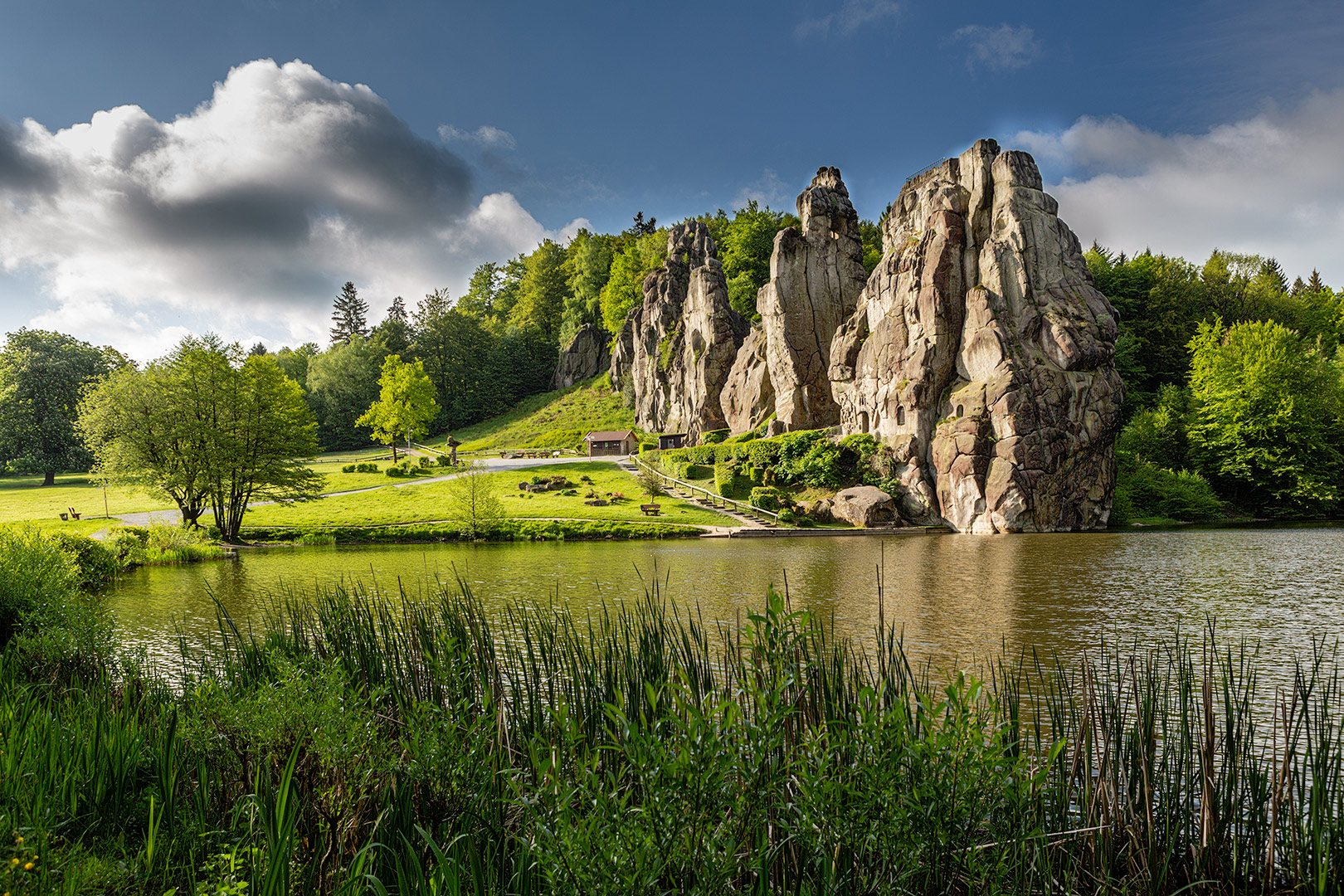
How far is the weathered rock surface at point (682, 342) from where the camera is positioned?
63.4m

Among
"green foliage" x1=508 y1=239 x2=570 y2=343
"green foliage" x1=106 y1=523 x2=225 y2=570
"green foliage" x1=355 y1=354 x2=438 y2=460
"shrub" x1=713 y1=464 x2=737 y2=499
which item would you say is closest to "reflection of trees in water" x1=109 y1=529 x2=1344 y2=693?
"green foliage" x1=106 y1=523 x2=225 y2=570

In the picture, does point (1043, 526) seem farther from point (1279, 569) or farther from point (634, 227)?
point (634, 227)

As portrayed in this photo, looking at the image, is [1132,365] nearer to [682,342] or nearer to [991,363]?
[991,363]

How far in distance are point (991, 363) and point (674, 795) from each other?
130 ft

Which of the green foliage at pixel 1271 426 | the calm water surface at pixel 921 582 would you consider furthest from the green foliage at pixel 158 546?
the green foliage at pixel 1271 426

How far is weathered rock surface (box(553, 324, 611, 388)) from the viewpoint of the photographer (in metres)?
92.2

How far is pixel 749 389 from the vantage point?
5647cm

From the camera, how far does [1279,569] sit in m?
18.9

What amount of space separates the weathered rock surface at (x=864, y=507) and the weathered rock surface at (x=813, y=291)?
14.7 m

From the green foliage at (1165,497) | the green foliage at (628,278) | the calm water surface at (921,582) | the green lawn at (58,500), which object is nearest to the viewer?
the calm water surface at (921,582)

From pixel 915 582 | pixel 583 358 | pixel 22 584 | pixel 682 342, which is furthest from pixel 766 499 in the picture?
pixel 583 358

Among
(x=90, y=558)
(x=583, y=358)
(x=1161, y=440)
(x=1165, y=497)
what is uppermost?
(x=583, y=358)

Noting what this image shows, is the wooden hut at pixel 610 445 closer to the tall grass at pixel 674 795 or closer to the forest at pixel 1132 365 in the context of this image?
the forest at pixel 1132 365

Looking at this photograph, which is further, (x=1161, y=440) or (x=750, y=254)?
(x=750, y=254)
